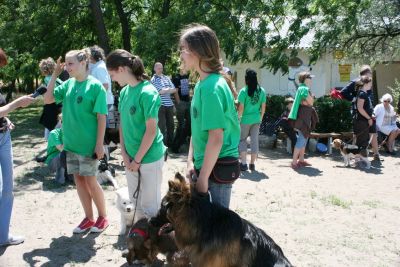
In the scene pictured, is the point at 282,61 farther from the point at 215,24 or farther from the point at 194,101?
the point at 194,101

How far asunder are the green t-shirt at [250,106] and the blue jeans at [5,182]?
4494 millimetres

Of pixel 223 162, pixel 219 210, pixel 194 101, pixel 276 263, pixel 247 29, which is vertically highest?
pixel 247 29

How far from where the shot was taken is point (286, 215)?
19.0 feet

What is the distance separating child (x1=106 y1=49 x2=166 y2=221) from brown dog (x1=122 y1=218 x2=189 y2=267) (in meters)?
0.20

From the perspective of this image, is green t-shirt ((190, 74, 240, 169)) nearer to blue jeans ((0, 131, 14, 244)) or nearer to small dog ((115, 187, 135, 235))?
small dog ((115, 187, 135, 235))

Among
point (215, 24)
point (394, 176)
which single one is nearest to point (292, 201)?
point (394, 176)

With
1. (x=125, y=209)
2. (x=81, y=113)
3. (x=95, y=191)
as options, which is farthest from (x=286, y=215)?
(x=81, y=113)

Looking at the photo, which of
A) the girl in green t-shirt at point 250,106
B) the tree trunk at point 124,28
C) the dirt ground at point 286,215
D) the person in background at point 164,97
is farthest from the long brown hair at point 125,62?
the tree trunk at point 124,28

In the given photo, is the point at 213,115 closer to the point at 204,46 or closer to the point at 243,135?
the point at 204,46

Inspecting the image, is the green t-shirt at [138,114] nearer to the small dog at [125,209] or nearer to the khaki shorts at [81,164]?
the khaki shorts at [81,164]

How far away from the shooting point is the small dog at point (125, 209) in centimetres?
460

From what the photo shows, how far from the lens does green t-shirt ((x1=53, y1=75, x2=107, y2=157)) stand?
4.40 meters

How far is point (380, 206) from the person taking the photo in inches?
246

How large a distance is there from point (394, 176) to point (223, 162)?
623 cm
